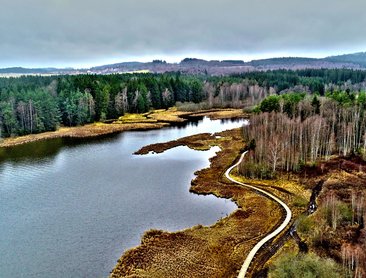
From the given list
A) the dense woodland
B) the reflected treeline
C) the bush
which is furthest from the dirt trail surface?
the dense woodland

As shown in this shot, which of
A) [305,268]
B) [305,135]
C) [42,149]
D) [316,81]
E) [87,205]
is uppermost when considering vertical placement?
[316,81]

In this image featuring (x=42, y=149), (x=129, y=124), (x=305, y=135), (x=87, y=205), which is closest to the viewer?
(x=87, y=205)

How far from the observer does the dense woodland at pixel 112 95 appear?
316 ft

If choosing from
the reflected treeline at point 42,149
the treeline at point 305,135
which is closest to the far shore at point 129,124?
the reflected treeline at point 42,149

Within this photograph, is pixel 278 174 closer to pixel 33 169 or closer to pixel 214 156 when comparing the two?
pixel 214 156

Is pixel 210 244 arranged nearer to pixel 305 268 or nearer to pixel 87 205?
pixel 305 268

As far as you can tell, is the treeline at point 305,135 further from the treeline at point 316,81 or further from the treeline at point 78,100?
the treeline at point 316,81

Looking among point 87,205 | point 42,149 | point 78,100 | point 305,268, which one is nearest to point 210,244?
point 305,268

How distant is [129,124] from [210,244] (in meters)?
79.9

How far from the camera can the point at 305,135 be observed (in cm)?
6353

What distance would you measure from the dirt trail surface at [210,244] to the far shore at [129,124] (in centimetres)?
5461

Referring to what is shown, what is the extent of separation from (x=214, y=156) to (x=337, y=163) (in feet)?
75.9

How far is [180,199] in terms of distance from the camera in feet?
154

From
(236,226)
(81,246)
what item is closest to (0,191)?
(81,246)
